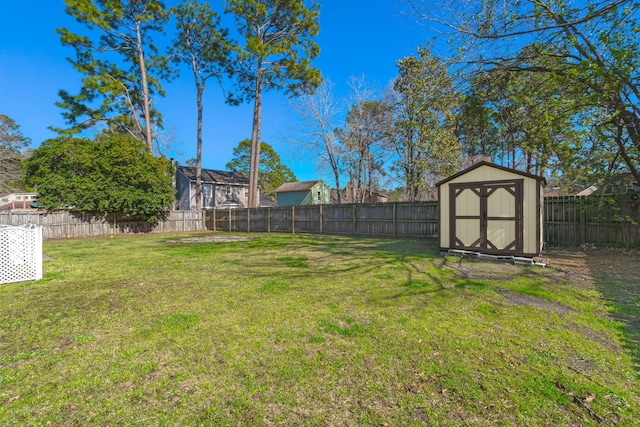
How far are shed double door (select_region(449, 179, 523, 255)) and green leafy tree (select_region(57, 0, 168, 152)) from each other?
60.9ft

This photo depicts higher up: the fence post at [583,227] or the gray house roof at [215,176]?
the gray house roof at [215,176]

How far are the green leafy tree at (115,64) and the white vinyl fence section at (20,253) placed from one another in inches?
595

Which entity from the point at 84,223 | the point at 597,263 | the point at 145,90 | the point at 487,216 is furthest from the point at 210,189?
the point at 597,263

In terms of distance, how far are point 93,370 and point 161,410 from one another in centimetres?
91

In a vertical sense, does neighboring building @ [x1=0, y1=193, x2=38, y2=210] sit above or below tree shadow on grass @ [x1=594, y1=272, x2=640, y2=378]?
above

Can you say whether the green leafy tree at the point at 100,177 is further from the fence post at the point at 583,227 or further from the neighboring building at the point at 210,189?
the fence post at the point at 583,227

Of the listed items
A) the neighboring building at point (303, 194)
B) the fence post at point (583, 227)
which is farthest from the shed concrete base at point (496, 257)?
the neighboring building at point (303, 194)

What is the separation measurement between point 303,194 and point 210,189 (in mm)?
10403

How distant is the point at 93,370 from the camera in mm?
2273

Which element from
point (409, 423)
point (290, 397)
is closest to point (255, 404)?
point (290, 397)

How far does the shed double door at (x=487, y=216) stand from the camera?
661 cm

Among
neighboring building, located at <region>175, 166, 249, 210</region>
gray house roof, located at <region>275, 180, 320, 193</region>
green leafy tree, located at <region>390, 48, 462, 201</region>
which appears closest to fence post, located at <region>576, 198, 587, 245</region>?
green leafy tree, located at <region>390, 48, 462, 201</region>

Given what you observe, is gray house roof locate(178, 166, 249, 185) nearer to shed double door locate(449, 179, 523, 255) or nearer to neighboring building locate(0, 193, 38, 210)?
neighboring building locate(0, 193, 38, 210)

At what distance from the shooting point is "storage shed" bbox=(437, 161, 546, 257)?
21.1 ft
